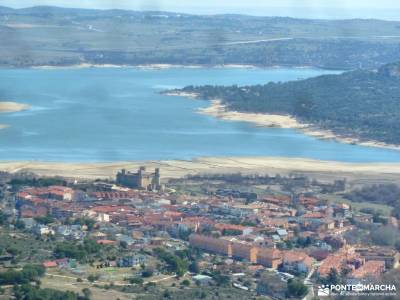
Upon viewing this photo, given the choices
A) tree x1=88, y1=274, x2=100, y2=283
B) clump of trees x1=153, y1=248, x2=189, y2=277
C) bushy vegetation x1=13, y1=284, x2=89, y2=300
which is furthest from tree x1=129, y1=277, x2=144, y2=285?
bushy vegetation x1=13, y1=284, x2=89, y2=300

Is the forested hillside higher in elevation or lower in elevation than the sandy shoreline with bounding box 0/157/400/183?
higher

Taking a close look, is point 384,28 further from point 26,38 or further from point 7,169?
point 7,169

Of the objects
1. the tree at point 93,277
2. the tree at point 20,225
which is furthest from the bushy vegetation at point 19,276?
the tree at point 20,225

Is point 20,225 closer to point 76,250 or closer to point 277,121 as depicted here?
point 76,250

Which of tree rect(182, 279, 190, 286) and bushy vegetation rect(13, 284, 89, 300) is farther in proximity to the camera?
tree rect(182, 279, 190, 286)

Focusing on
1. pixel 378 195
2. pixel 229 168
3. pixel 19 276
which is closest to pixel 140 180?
pixel 229 168

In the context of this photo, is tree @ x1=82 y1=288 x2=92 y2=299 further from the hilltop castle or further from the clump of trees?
the hilltop castle

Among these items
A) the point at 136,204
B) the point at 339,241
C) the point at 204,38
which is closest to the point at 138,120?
the point at 136,204

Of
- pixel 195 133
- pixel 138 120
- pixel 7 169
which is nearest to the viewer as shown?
pixel 7 169
